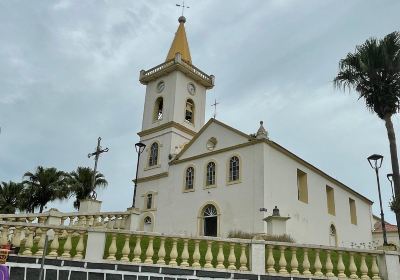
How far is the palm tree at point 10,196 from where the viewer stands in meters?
31.0

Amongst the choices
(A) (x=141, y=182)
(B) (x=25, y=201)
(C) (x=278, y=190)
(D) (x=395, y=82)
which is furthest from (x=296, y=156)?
(B) (x=25, y=201)

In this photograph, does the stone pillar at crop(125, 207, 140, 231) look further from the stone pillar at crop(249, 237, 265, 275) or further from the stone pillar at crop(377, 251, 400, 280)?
the stone pillar at crop(377, 251, 400, 280)

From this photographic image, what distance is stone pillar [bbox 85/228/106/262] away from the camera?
27.5 feet

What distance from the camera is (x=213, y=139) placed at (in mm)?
26094

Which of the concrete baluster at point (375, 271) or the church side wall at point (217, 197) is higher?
the church side wall at point (217, 197)

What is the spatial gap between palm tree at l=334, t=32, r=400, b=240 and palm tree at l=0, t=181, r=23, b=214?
960 inches

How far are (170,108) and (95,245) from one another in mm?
22430

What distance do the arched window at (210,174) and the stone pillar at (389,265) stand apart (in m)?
15.8

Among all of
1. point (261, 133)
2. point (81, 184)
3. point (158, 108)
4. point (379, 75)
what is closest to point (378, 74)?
point (379, 75)

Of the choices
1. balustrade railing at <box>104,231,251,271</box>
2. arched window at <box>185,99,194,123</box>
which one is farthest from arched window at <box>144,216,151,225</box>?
balustrade railing at <box>104,231,251,271</box>

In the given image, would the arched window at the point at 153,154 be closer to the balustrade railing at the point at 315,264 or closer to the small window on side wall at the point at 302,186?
the small window on side wall at the point at 302,186

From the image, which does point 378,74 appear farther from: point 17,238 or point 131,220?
point 17,238

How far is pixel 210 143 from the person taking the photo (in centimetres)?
2625

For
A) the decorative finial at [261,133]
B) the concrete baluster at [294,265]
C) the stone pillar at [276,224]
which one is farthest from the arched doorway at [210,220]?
the concrete baluster at [294,265]
